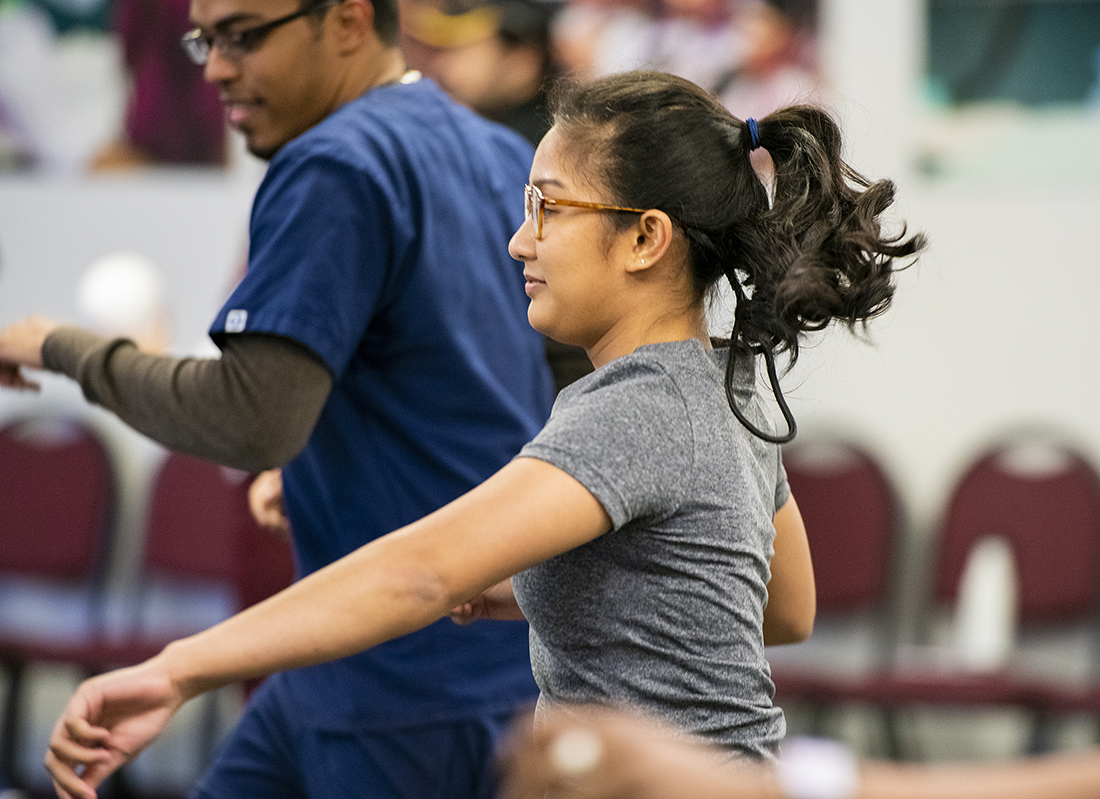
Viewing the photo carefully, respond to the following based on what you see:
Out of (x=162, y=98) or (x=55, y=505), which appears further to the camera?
(x=162, y=98)

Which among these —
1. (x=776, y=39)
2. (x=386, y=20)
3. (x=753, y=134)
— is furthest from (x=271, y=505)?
(x=776, y=39)

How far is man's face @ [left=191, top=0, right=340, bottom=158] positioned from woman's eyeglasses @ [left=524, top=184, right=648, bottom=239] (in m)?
0.65

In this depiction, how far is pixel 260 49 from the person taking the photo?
1762 millimetres

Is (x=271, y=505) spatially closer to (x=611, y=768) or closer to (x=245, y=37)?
(x=245, y=37)

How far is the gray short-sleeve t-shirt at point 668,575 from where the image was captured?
1136 mm

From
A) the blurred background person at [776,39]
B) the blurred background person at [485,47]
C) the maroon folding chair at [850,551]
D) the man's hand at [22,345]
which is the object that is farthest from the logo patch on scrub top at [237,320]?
the blurred background person at [776,39]

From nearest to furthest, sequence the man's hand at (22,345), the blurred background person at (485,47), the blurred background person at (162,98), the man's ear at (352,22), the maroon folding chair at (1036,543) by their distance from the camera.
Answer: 1. the man's hand at (22,345)
2. the man's ear at (352,22)
3. the maroon folding chair at (1036,543)
4. the blurred background person at (485,47)
5. the blurred background person at (162,98)

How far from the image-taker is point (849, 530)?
4141 millimetres

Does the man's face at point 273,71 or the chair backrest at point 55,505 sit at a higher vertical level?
the man's face at point 273,71

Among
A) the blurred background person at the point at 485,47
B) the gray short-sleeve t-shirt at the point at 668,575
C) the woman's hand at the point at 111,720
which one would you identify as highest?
the gray short-sleeve t-shirt at the point at 668,575

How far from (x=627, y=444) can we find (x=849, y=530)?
10.5 ft

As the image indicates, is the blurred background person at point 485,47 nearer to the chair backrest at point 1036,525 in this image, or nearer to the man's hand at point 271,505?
the chair backrest at point 1036,525

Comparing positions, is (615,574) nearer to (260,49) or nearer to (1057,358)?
(260,49)

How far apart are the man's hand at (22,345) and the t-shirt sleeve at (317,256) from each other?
0.29 meters
